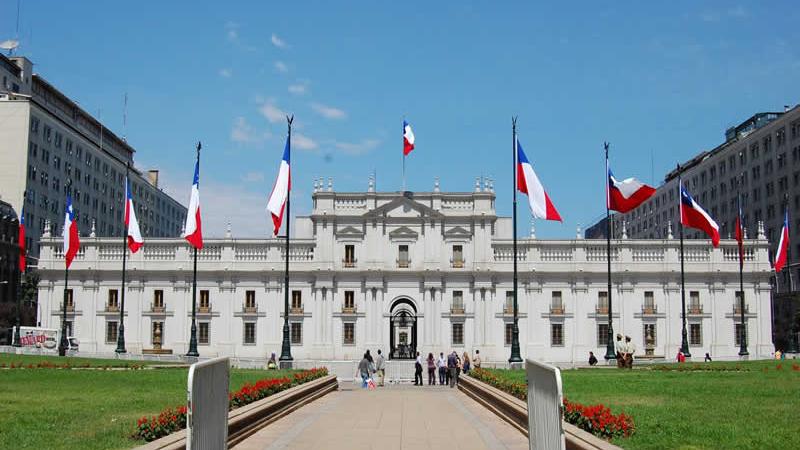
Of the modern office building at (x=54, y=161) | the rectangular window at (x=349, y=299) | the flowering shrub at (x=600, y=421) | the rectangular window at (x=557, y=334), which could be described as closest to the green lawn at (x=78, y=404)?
the flowering shrub at (x=600, y=421)

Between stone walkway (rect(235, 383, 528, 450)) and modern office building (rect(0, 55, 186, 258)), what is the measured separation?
47101 mm

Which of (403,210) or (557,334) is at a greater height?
(403,210)

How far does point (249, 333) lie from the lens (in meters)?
69.6

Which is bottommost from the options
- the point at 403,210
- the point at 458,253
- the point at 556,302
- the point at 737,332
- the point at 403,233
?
the point at 737,332

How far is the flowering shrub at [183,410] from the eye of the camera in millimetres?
12883

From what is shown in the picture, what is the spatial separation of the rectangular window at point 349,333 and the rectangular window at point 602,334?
65.5ft

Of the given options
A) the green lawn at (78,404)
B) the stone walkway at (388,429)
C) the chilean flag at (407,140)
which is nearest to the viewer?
the green lawn at (78,404)

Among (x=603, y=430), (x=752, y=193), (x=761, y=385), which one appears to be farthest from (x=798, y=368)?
(x=752, y=193)

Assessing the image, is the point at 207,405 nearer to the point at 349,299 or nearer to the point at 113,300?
the point at 349,299

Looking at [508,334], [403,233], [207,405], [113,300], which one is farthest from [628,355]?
[113,300]

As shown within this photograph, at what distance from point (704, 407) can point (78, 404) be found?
1286 cm

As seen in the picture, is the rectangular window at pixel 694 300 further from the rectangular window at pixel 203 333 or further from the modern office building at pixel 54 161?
the modern office building at pixel 54 161

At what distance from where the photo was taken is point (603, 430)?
42.2 ft

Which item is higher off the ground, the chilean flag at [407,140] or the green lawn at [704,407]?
the chilean flag at [407,140]
